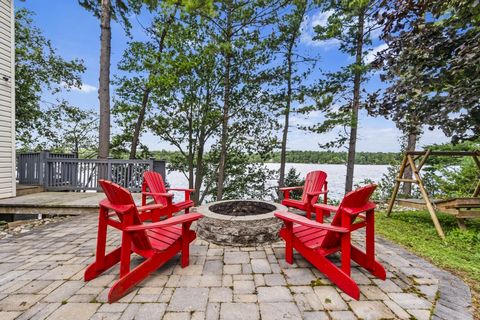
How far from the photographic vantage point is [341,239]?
1976mm

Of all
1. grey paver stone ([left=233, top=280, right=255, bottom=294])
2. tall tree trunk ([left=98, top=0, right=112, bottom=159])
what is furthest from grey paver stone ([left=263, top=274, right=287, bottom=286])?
tall tree trunk ([left=98, top=0, right=112, bottom=159])

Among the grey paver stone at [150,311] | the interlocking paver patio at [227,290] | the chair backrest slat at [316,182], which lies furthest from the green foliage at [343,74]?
the grey paver stone at [150,311]

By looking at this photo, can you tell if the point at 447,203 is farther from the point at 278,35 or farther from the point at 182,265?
the point at 278,35

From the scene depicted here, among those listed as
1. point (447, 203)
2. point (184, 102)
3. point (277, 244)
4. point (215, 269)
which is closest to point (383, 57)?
point (447, 203)

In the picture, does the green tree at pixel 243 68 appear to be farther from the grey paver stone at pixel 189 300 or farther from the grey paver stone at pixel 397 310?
the grey paver stone at pixel 397 310

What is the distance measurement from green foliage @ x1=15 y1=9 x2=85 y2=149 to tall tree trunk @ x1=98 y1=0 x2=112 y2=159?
214 inches

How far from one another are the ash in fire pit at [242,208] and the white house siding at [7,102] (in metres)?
5.32

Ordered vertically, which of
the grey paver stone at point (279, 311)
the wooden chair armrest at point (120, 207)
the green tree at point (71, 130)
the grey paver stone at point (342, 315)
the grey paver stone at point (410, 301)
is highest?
the green tree at point (71, 130)

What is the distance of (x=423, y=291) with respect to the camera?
1933 millimetres

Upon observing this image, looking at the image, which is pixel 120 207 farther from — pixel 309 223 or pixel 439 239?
pixel 439 239

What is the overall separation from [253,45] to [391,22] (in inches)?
236

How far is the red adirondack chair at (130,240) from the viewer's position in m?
1.85

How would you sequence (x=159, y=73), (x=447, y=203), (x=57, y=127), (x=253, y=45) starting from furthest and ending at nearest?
1. (x=57, y=127)
2. (x=253, y=45)
3. (x=159, y=73)
4. (x=447, y=203)

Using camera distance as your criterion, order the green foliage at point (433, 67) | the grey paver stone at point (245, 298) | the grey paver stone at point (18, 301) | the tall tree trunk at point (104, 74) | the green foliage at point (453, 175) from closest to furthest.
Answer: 1. the grey paver stone at point (18, 301)
2. the grey paver stone at point (245, 298)
3. the green foliage at point (433, 67)
4. the green foliage at point (453, 175)
5. the tall tree trunk at point (104, 74)
